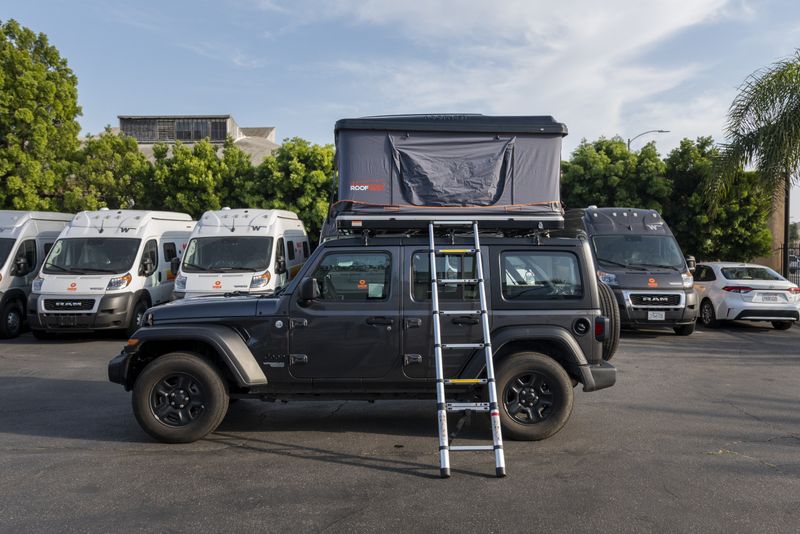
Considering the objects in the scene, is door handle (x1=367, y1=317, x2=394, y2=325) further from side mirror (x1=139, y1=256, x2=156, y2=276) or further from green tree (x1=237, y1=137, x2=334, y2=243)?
green tree (x1=237, y1=137, x2=334, y2=243)

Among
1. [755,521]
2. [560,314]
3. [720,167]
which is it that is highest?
[720,167]

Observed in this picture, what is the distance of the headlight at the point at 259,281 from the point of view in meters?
13.1

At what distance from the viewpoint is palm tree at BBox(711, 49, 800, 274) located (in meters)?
14.7

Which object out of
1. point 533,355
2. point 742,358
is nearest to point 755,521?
point 533,355

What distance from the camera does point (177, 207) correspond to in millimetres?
22188

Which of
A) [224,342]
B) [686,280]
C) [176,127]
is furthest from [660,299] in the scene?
[176,127]

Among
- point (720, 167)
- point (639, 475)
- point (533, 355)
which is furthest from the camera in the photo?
point (720, 167)

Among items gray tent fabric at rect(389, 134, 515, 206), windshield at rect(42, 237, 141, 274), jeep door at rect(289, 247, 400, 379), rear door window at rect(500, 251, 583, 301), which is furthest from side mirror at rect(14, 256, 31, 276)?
rear door window at rect(500, 251, 583, 301)

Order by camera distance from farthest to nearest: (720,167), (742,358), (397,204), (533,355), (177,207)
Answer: (177,207)
(720,167)
(742,358)
(397,204)
(533,355)

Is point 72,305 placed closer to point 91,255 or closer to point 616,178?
point 91,255

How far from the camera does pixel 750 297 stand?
553 inches

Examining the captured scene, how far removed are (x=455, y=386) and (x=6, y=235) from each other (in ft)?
39.8

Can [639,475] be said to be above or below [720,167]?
below

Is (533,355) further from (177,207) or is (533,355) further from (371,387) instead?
(177,207)
